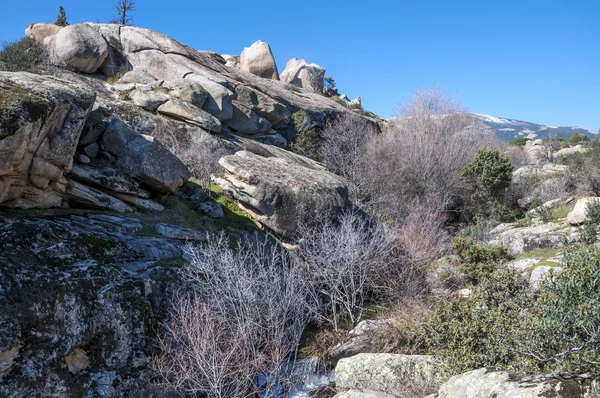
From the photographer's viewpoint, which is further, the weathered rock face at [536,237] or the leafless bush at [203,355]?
the weathered rock face at [536,237]

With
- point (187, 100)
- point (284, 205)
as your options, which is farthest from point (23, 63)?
point (284, 205)

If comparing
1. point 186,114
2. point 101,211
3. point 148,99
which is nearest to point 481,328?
point 101,211

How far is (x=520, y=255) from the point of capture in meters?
16.7

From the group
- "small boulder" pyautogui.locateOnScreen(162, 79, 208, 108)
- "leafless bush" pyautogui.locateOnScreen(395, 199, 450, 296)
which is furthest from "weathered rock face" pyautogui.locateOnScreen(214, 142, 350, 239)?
"small boulder" pyautogui.locateOnScreen(162, 79, 208, 108)

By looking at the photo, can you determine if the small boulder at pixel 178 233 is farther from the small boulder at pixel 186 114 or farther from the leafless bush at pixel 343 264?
the small boulder at pixel 186 114

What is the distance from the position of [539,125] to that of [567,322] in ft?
609

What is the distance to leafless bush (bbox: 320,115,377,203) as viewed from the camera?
2570cm

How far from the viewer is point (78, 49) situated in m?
22.9

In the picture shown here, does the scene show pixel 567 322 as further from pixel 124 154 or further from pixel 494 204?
pixel 494 204

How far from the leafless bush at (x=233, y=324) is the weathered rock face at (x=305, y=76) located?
39273 millimetres

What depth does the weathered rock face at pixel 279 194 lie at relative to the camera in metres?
15.9

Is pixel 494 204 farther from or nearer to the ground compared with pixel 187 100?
nearer to the ground

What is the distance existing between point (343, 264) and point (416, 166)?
13565 millimetres

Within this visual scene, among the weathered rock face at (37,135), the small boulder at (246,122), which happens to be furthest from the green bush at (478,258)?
the small boulder at (246,122)
